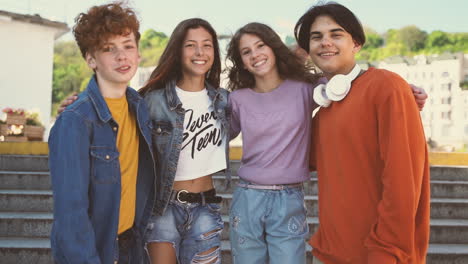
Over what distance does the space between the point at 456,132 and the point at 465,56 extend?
965 inches

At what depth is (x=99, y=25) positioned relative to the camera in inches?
70.7

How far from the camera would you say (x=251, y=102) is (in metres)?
2.48

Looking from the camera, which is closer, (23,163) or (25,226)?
(25,226)

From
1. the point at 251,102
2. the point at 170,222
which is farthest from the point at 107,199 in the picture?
the point at 251,102

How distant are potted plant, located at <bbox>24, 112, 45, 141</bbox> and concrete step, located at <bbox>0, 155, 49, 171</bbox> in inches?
141

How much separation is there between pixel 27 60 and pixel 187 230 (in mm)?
12904

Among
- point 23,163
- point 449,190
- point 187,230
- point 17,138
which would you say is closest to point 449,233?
point 449,190

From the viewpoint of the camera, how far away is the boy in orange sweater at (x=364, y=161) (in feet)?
4.81

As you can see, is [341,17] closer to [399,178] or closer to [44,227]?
[399,178]

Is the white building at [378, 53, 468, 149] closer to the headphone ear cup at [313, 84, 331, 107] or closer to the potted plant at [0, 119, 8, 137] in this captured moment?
the potted plant at [0, 119, 8, 137]

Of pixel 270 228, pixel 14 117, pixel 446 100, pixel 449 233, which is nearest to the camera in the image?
pixel 270 228

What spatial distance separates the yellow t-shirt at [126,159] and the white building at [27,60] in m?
12.3

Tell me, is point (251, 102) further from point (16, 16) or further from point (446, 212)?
point (16, 16)

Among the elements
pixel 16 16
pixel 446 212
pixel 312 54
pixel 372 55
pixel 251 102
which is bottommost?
pixel 446 212
